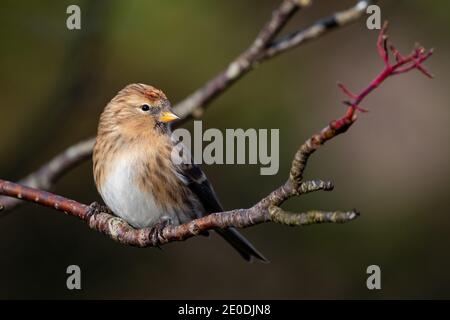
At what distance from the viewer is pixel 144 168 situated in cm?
419

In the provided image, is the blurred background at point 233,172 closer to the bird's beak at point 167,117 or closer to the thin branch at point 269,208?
the bird's beak at point 167,117

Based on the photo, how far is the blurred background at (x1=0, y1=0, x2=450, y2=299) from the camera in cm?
532

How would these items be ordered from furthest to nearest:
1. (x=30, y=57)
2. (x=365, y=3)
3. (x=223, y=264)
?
(x=223, y=264), (x=30, y=57), (x=365, y=3)

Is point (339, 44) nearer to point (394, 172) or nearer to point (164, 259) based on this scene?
point (394, 172)

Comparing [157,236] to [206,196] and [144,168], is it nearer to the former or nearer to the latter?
[144,168]

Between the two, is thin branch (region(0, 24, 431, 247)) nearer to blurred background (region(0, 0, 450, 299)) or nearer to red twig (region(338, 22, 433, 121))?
red twig (region(338, 22, 433, 121))

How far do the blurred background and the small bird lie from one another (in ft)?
2.66

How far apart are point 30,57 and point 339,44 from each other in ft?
7.74

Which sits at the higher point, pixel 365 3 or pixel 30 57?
pixel 30 57

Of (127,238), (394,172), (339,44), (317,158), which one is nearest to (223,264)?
(317,158)

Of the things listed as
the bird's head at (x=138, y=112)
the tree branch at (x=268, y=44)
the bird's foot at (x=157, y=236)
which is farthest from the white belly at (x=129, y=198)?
the bird's foot at (x=157, y=236)

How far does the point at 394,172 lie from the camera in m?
5.95

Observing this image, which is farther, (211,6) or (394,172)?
(394,172)

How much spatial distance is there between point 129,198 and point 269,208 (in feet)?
5.99
